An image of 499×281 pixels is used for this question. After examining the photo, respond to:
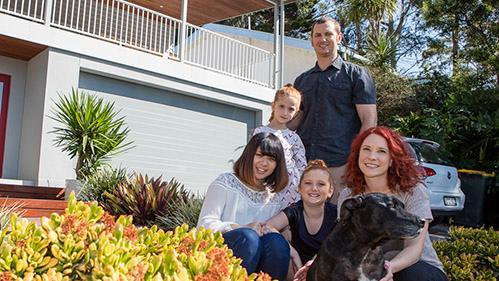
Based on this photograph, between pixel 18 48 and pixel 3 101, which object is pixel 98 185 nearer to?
pixel 18 48

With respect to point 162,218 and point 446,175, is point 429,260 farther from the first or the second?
point 446,175

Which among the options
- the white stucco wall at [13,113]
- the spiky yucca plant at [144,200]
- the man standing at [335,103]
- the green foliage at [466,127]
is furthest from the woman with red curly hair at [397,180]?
the green foliage at [466,127]

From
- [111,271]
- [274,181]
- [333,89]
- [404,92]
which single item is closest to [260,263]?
[274,181]

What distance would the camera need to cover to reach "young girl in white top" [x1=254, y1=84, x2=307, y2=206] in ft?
12.1

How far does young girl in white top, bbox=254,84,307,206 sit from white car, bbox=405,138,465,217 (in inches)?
238

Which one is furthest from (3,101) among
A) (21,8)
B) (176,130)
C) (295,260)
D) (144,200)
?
(295,260)

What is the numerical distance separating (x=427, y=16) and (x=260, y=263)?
20.3 meters

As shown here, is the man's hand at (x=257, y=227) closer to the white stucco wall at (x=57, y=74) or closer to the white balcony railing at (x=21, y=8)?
the white stucco wall at (x=57, y=74)

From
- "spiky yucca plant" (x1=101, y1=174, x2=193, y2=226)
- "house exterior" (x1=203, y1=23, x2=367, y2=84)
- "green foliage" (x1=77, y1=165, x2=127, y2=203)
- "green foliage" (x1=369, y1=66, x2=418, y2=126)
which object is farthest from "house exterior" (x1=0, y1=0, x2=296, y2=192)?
"green foliage" (x1=369, y1=66, x2=418, y2=126)

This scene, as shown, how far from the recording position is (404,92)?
18516mm

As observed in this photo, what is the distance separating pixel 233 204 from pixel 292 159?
0.73 meters

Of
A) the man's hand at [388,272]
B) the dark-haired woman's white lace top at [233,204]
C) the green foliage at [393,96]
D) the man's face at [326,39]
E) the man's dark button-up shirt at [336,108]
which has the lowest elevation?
the man's hand at [388,272]

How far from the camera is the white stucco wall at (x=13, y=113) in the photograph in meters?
10.5

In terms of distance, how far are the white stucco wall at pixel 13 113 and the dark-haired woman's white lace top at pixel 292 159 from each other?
828 cm
